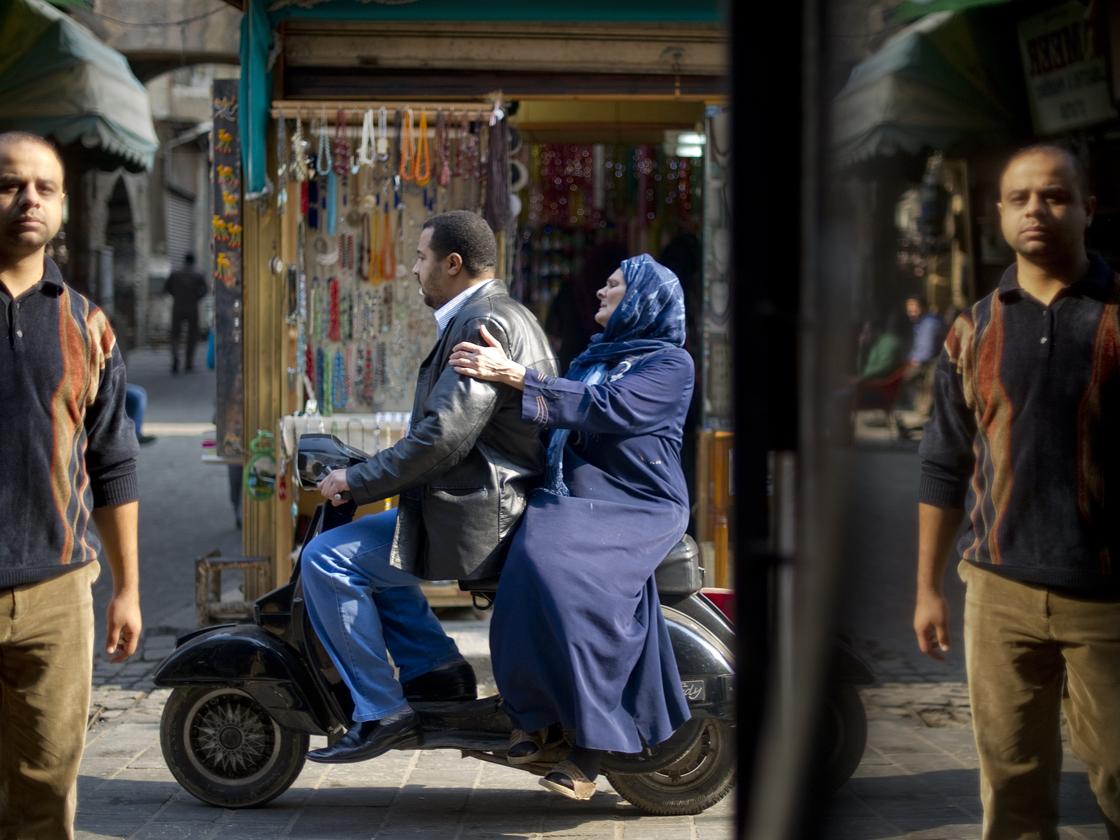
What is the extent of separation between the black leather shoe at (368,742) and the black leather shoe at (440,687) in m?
0.19

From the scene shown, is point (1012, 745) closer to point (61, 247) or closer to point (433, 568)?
point (433, 568)

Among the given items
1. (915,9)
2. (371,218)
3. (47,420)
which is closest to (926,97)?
(915,9)

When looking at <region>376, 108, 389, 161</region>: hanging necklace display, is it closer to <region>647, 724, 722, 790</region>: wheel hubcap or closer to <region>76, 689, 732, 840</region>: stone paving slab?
<region>76, 689, 732, 840</region>: stone paving slab

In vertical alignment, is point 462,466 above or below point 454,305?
below

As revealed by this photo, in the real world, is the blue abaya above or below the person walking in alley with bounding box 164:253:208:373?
below

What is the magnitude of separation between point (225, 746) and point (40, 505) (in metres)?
1.75

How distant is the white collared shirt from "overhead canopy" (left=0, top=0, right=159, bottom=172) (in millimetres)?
6857

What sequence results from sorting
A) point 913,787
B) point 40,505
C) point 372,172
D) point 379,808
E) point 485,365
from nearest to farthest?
point 913,787, point 40,505, point 485,365, point 379,808, point 372,172

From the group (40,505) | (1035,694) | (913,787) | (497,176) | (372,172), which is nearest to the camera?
(913,787)

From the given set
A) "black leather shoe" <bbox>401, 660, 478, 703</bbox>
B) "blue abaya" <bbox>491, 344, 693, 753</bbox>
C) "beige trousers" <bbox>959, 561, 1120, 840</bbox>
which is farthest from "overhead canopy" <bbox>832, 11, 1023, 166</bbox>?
"black leather shoe" <bbox>401, 660, 478, 703</bbox>

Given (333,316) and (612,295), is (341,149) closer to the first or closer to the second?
(333,316)

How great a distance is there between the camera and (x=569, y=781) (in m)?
4.33

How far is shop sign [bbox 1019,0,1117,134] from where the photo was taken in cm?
174

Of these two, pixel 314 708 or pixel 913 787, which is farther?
pixel 314 708
